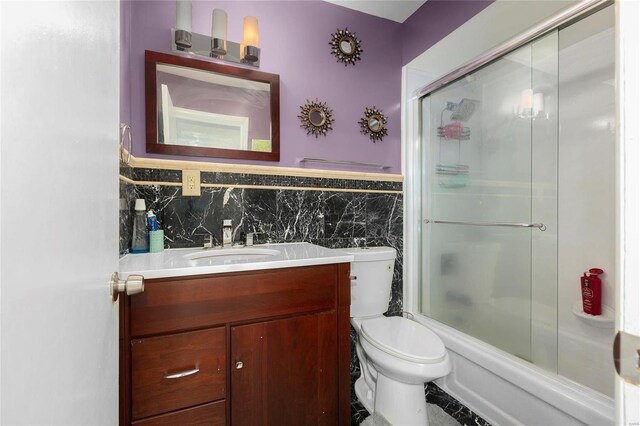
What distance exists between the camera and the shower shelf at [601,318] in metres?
1.57

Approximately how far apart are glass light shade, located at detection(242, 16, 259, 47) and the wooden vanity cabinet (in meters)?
1.28

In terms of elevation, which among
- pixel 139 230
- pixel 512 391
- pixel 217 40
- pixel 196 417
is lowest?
pixel 512 391

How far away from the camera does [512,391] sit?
143 cm

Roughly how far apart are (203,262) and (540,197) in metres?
1.88

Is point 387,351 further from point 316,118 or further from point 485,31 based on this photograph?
point 485,31

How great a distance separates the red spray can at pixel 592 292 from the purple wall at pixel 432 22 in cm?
159

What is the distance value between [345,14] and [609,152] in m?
1.76

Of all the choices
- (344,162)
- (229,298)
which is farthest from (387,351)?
(344,162)

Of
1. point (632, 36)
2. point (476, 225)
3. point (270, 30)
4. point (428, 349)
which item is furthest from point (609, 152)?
point (270, 30)

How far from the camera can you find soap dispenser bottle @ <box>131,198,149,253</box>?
1358mm

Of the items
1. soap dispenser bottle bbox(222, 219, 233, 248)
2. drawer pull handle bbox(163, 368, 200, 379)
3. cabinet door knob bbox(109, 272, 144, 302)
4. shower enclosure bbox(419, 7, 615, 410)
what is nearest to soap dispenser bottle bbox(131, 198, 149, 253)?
soap dispenser bottle bbox(222, 219, 233, 248)

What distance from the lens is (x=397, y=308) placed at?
208 cm

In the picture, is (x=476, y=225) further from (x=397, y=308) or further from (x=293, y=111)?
(x=293, y=111)

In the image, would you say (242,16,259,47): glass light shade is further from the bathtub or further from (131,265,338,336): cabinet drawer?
the bathtub
